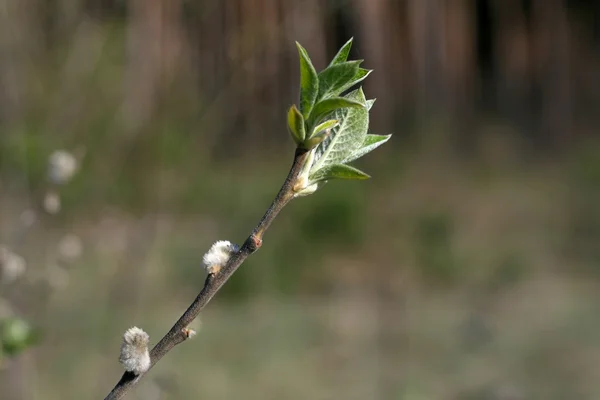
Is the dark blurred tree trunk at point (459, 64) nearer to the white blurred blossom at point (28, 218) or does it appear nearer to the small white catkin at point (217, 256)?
the white blurred blossom at point (28, 218)

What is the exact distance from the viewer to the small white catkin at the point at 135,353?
0.82 feet

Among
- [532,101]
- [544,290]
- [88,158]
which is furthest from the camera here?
[532,101]

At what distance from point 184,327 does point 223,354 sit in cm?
159

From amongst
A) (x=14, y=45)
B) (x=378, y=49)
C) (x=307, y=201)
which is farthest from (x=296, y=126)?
(x=378, y=49)

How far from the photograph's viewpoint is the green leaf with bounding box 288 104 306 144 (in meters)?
0.24

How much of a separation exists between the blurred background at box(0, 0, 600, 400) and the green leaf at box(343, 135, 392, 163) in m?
0.36

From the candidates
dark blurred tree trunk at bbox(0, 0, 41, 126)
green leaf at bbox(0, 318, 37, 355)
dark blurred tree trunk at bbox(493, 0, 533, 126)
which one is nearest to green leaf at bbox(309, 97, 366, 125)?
green leaf at bbox(0, 318, 37, 355)

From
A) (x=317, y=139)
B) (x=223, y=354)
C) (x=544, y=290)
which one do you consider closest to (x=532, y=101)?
(x=544, y=290)

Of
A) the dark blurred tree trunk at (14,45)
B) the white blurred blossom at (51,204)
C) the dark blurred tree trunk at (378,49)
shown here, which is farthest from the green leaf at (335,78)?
the dark blurred tree trunk at (378,49)

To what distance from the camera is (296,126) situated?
9.4 inches

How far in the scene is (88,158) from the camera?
8.25ft

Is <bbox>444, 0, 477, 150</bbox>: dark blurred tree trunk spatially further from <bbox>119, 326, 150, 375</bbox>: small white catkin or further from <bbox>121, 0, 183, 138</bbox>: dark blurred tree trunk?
<bbox>119, 326, 150, 375</bbox>: small white catkin

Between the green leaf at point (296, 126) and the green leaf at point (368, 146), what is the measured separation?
0.11ft

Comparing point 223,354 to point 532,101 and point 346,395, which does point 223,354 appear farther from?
point 532,101
